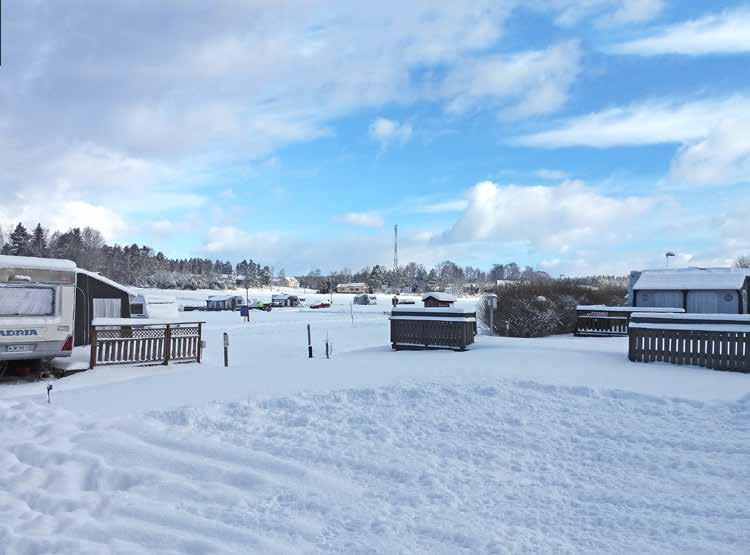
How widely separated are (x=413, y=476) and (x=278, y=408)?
3.08 metres

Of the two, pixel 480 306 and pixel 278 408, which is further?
pixel 480 306

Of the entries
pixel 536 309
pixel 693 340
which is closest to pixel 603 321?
pixel 536 309

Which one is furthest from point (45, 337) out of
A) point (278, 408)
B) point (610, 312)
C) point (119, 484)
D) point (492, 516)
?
point (610, 312)

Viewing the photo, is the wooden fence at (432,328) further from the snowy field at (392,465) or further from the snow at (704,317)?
the snowy field at (392,465)

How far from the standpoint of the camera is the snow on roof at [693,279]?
84.6 feet

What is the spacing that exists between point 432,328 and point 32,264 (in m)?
10.2

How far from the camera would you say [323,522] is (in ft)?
16.1

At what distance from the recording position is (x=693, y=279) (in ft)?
87.7

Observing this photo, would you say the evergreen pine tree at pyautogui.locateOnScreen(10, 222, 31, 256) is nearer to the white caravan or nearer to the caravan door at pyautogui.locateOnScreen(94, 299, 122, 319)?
the caravan door at pyautogui.locateOnScreen(94, 299, 122, 319)

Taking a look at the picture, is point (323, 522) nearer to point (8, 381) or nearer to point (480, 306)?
point (8, 381)

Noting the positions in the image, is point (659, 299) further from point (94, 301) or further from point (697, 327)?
point (94, 301)

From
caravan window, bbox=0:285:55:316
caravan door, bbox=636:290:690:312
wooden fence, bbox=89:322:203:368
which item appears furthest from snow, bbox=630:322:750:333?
caravan door, bbox=636:290:690:312

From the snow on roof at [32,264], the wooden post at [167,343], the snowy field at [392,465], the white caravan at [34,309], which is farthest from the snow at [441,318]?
the snow on roof at [32,264]

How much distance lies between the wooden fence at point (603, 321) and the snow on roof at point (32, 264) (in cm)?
1819
